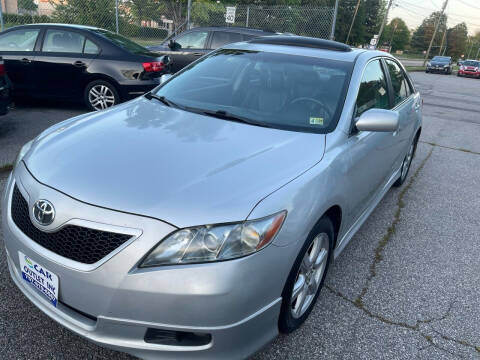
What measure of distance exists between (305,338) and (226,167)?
1142mm

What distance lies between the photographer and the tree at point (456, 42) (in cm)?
9956

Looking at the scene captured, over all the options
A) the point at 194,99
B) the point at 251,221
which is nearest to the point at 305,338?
the point at 251,221

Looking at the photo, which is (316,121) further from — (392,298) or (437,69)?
(437,69)

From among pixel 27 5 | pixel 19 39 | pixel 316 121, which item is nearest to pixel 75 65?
pixel 19 39

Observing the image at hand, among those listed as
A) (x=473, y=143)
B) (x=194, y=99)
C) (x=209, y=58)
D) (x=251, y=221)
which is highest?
(x=209, y=58)

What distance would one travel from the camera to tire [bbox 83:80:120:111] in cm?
695

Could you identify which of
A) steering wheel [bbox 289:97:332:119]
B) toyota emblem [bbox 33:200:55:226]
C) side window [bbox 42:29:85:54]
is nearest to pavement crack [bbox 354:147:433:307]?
steering wheel [bbox 289:97:332:119]

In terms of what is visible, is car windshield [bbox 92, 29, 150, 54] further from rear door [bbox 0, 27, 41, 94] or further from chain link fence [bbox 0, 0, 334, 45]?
chain link fence [bbox 0, 0, 334, 45]

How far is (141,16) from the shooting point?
16016mm

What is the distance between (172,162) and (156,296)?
731 millimetres

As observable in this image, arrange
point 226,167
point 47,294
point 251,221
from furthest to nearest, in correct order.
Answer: point 226,167 → point 47,294 → point 251,221

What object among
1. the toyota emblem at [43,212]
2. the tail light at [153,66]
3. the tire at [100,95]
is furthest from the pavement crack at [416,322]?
the tire at [100,95]

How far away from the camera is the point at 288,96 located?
9.80 ft

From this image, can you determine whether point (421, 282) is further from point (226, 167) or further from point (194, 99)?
point (194, 99)
